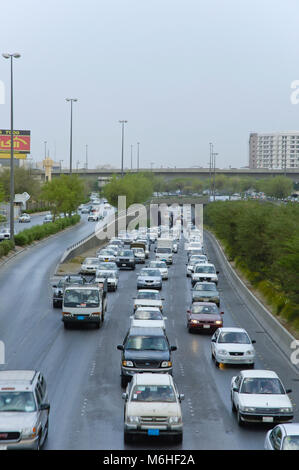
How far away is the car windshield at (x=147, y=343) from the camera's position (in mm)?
22484

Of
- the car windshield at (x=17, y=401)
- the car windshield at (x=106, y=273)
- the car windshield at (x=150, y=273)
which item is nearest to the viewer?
the car windshield at (x=17, y=401)

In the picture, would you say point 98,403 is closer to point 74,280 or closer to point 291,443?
A: point 291,443

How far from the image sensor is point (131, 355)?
22.0 m

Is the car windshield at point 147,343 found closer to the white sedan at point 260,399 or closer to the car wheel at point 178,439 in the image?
the white sedan at point 260,399

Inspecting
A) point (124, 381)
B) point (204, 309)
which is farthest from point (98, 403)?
point (204, 309)

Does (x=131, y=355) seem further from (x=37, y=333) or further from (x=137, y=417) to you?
(x=37, y=333)

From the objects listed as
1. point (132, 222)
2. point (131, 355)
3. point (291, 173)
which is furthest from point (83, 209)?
point (131, 355)

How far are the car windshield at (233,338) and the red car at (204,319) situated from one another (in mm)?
5616

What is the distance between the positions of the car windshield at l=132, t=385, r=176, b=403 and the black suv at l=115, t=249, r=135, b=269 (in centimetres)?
4119

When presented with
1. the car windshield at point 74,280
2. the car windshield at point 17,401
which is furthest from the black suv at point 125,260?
the car windshield at point 17,401

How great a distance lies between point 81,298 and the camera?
32031 millimetres

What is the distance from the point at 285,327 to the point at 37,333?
418 inches

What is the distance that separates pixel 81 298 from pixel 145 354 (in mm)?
10403

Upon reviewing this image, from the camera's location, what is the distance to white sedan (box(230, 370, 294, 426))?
17688mm
